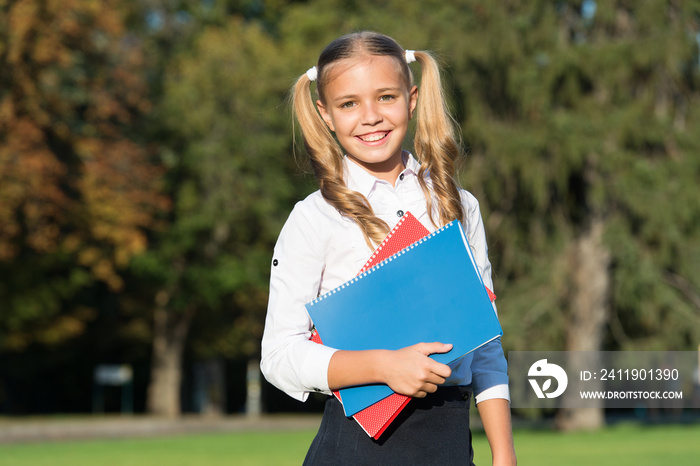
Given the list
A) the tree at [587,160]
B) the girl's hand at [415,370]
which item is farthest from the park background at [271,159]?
the girl's hand at [415,370]

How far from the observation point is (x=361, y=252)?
223 centimetres

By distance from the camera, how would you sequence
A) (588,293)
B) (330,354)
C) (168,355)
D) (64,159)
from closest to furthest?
(330,354) → (588,293) → (64,159) → (168,355)

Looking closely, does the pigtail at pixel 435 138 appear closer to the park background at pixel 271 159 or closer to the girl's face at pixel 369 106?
the girl's face at pixel 369 106

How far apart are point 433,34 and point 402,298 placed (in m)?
19.1

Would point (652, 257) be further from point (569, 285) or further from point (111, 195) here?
point (111, 195)

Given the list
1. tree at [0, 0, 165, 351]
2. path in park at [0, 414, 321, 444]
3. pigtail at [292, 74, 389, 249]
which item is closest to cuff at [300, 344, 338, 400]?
pigtail at [292, 74, 389, 249]

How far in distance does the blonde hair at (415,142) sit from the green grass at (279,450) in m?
10.1

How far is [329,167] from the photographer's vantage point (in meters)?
2.36

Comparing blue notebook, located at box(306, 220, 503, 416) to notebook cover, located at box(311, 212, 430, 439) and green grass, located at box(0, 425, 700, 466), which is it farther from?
green grass, located at box(0, 425, 700, 466)

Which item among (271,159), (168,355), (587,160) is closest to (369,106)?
(587,160)

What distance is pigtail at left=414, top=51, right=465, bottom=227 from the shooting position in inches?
92.8

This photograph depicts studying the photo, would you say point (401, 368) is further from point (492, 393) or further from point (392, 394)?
point (492, 393)

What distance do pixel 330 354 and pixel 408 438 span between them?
0.27 meters

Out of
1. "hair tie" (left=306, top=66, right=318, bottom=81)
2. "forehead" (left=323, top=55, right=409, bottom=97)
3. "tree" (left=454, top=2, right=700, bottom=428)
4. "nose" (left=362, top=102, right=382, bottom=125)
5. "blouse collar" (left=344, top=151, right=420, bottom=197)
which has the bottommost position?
"blouse collar" (left=344, top=151, right=420, bottom=197)
